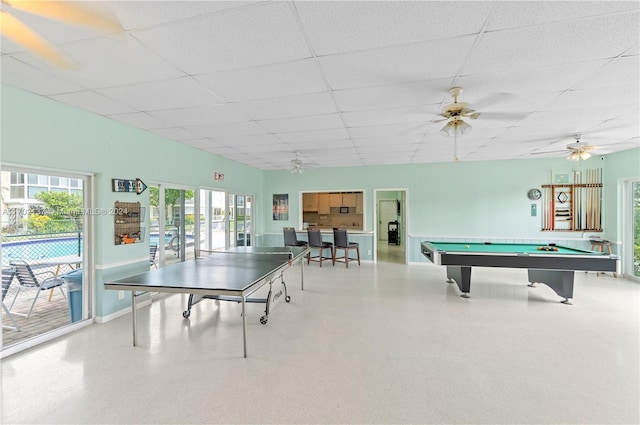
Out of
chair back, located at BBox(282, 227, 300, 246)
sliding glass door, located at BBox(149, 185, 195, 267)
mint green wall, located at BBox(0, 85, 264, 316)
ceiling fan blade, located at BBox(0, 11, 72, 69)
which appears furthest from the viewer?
chair back, located at BBox(282, 227, 300, 246)

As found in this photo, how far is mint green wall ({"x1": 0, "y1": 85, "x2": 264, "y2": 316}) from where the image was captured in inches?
109

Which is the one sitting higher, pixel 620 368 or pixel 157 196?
pixel 157 196

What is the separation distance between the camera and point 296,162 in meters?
5.71

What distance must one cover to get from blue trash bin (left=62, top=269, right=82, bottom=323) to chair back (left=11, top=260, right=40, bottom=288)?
298 mm

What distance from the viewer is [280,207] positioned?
332 inches

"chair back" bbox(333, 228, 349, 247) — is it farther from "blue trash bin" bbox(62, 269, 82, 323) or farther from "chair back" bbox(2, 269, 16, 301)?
"chair back" bbox(2, 269, 16, 301)

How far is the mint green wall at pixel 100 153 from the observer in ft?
A: 9.09

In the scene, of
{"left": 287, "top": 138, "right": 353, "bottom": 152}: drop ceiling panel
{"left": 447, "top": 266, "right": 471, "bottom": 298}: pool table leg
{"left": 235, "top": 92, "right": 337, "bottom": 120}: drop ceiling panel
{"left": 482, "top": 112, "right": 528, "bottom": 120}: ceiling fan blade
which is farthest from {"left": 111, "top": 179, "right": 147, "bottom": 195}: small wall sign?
{"left": 447, "top": 266, "right": 471, "bottom": 298}: pool table leg

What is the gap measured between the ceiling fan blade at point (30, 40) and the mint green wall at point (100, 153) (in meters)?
0.99

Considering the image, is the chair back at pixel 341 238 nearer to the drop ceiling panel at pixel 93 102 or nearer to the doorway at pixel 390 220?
the doorway at pixel 390 220

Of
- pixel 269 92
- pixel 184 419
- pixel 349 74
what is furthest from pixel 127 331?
pixel 349 74

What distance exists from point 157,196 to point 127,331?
210 centimetres

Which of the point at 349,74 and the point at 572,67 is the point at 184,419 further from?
the point at 572,67

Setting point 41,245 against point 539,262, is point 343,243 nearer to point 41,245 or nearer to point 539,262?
point 539,262
